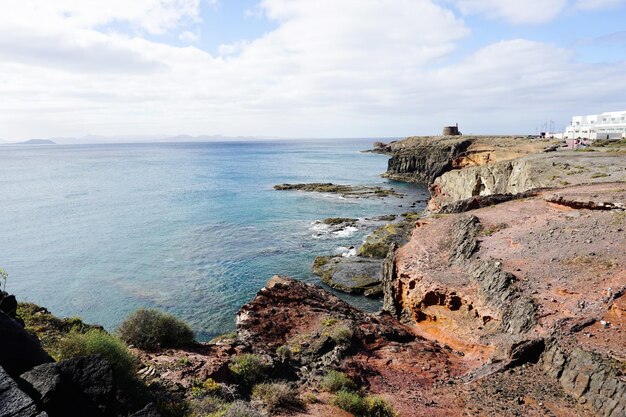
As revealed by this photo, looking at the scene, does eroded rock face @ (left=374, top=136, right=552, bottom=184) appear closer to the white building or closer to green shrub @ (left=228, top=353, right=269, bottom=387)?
the white building

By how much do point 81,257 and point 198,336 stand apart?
22626 millimetres

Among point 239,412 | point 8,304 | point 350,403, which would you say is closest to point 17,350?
point 239,412

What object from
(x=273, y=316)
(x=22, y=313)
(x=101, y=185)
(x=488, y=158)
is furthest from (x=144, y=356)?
(x=101, y=185)

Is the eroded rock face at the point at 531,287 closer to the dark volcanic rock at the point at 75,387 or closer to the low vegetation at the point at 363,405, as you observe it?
the low vegetation at the point at 363,405

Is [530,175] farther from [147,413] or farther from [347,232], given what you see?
[147,413]

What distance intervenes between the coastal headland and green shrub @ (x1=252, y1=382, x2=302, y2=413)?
50 millimetres

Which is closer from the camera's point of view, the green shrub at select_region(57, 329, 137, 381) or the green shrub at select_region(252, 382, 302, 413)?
the green shrub at select_region(57, 329, 137, 381)

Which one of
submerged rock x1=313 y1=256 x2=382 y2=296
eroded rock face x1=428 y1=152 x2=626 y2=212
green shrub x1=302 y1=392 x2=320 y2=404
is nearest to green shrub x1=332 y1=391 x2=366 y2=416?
green shrub x1=302 y1=392 x2=320 y2=404

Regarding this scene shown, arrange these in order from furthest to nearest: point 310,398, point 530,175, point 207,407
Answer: point 530,175, point 310,398, point 207,407

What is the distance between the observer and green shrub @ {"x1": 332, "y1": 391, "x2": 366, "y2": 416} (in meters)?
12.2

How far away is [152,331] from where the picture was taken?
1580 centimetres

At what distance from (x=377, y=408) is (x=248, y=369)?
15.2 feet

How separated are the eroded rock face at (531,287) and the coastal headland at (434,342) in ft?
0.22

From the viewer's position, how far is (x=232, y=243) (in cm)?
4491
